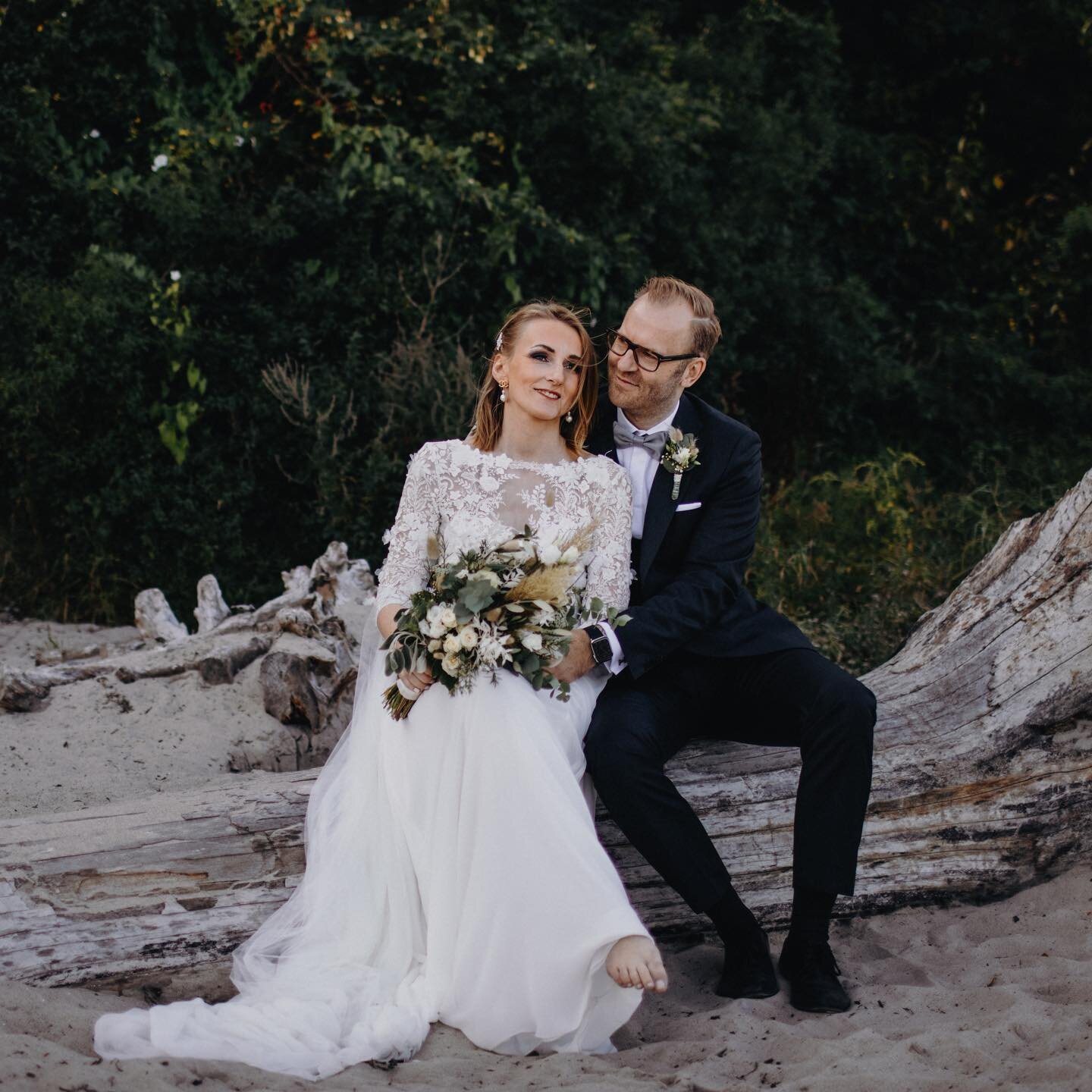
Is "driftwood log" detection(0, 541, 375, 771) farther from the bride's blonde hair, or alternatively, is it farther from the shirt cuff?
the shirt cuff

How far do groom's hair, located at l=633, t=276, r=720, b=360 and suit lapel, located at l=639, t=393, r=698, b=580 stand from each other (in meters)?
0.47

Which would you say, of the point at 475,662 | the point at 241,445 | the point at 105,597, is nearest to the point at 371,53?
the point at 241,445

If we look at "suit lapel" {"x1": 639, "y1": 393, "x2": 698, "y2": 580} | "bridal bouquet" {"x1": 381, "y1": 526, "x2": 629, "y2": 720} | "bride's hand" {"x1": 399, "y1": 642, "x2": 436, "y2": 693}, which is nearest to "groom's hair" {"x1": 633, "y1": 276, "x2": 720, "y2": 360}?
"suit lapel" {"x1": 639, "y1": 393, "x2": 698, "y2": 580}

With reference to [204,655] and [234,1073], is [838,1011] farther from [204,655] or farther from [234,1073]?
[204,655]

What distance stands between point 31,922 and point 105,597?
4556 mm

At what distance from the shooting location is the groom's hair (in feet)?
13.4

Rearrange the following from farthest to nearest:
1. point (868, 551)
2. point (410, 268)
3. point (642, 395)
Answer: point (410, 268) → point (868, 551) → point (642, 395)

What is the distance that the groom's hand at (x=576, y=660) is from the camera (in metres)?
3.61

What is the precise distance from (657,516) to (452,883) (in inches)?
54.3

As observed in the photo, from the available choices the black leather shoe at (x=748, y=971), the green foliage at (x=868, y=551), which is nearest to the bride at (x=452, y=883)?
the black leather shoe at (x=748, y=971)

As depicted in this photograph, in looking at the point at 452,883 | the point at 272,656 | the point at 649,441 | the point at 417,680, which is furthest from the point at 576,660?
the point at 272,656

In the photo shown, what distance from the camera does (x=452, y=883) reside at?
338cm

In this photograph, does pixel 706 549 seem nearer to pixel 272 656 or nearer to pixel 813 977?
pixel 813 977

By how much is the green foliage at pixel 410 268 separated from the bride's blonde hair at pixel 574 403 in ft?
8.77
